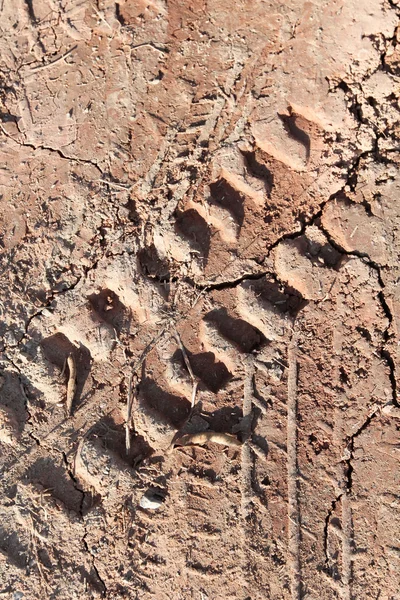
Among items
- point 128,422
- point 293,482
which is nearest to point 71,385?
point 128,422

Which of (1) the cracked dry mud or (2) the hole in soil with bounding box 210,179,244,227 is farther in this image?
(2) the hole in soil with bounding box 210,179,244,227

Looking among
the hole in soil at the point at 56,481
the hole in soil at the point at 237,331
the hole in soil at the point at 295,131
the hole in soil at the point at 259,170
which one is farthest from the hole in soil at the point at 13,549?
the hole in soil at the point at 295,131

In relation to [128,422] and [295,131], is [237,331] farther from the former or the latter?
[295,131]

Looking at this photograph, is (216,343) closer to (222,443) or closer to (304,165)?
(222,443)

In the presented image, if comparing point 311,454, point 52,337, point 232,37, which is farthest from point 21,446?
point 232,37

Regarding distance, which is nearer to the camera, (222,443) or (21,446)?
(222,443)

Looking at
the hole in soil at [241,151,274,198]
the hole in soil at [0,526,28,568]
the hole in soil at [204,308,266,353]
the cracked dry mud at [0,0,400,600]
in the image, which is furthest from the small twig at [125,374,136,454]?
the hole in soil at [241,151,274,198]

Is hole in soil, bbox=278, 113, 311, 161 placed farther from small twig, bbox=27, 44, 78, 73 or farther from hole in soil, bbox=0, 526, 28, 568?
hole in soil, bbox=0, 526, 28, 568

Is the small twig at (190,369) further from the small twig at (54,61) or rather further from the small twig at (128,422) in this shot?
the small twig at (54,61)
